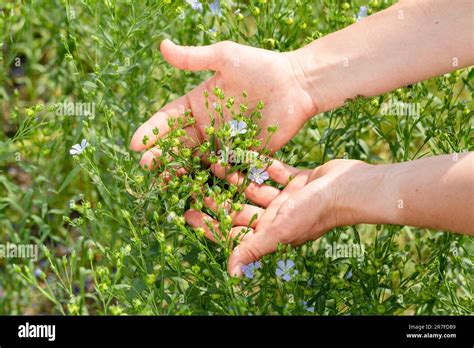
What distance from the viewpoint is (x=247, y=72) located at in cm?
238

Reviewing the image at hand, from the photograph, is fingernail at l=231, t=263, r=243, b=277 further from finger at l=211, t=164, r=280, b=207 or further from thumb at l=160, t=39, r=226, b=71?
thumb at l=160, t=39, r=226, b=71

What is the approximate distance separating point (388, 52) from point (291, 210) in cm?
67

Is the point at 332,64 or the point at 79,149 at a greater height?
the point at 332,64

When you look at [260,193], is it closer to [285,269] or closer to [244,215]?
[244,215]

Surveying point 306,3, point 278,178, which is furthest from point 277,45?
point 278,178

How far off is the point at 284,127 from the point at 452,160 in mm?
584

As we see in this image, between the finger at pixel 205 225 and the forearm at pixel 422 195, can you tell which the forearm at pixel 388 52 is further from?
the finger at pixel 205 225

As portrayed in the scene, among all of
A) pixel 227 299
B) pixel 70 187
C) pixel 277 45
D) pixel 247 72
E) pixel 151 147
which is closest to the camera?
pixel 227 299

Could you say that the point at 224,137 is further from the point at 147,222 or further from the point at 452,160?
the point at 452,160

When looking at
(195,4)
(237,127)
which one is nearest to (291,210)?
(237,127)

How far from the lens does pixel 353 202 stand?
2.13m

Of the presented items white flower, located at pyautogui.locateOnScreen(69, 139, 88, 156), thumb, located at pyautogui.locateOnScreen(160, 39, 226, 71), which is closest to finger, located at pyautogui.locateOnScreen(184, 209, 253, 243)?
white flower, located at pyautogui.locateOnScreen(69, 139, 88, 156)

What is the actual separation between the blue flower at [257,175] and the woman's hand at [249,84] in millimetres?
202

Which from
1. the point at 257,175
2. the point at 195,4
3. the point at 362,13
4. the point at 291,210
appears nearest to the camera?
the point at 291,210
